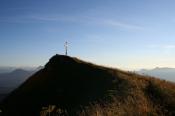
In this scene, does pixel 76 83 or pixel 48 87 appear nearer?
pixel 76 83

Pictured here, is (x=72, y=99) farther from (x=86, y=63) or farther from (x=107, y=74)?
(x=86, y=63)

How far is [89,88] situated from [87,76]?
273cm

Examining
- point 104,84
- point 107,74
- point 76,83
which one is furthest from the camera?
point 76,83

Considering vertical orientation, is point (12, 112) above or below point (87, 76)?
below

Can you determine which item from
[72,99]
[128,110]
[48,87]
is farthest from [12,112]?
[128,110]

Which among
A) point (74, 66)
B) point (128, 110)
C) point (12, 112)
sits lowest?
point (12, 112)

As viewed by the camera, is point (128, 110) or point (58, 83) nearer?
point (128, 110)

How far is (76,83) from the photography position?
106 ft

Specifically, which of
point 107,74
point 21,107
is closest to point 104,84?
point 107,74

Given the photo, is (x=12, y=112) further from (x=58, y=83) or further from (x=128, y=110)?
(x=128, y=110)

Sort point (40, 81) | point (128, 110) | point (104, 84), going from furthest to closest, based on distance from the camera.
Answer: point (40, 81)
point (104, 84)
point (128, 110)

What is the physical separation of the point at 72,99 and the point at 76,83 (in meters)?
2.97

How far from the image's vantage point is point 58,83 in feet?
113

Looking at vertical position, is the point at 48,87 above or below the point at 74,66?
below
